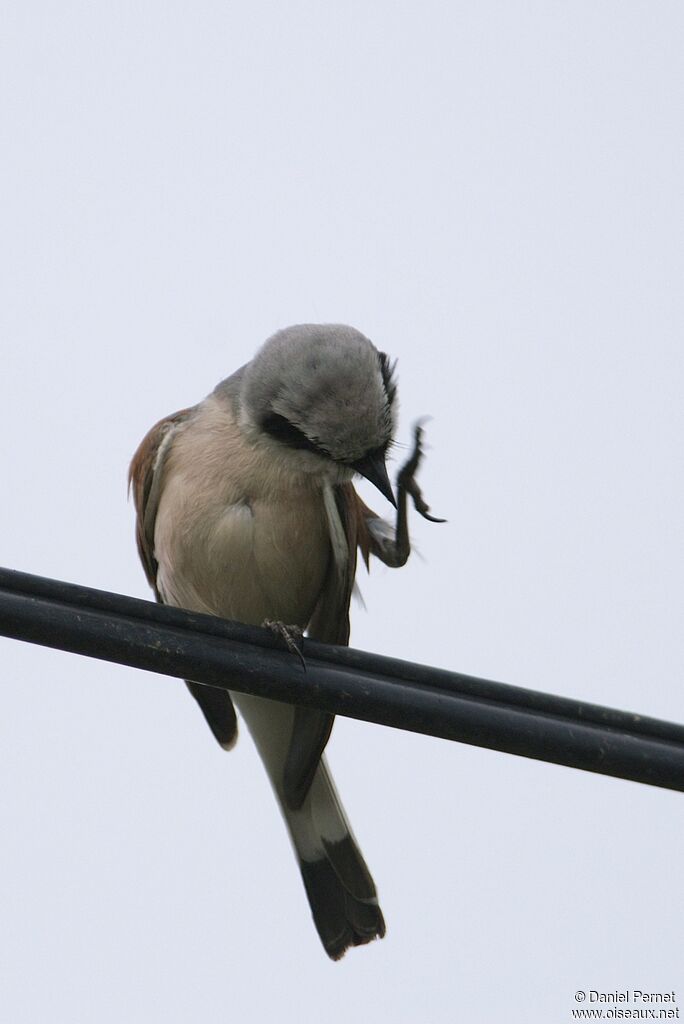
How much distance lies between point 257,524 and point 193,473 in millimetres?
327

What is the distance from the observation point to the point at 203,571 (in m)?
4.70

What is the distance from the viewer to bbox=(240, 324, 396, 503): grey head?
429 centimetres

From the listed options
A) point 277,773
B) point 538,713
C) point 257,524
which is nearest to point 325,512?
point 257,524

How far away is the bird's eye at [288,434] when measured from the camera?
4.43 metres

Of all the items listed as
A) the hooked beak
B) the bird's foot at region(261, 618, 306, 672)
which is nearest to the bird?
the hooked beak

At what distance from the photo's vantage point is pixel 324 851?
524cm

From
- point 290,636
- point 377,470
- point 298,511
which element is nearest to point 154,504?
point 298,511

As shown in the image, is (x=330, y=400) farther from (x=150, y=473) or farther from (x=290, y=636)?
(x=290, y=636)

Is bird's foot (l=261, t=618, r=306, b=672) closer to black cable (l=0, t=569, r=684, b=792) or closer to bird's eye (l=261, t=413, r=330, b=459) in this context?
black cable (l=0, t=569, r=684, b=792)

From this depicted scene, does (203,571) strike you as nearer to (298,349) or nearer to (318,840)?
(298,349)

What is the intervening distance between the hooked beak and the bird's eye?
0.14m

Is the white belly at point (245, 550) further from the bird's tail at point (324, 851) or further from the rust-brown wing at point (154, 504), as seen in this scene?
the bird's tail at point (324, 851)

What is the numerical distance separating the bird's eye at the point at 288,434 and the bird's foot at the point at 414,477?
1.08 ft

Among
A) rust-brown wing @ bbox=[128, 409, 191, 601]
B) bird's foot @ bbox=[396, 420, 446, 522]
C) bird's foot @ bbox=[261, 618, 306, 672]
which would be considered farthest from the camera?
rust-brown wing @ bbox=[128, 409, 191, 601]
